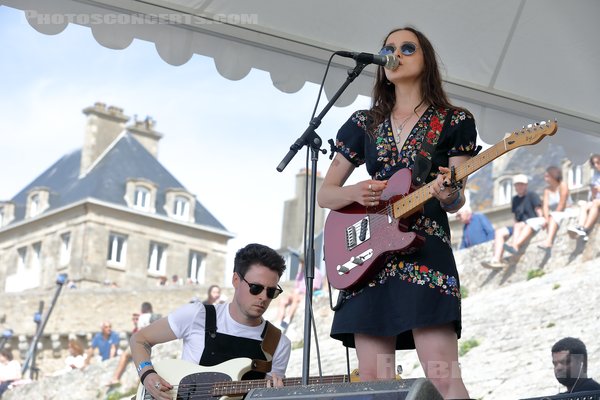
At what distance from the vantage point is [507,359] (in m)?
19.1

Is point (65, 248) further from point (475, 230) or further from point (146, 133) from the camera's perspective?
point (475, 230)

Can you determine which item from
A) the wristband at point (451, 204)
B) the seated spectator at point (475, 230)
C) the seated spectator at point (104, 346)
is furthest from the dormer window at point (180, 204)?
the wristband at point (451, 204)

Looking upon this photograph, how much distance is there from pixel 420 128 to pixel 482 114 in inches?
99.3

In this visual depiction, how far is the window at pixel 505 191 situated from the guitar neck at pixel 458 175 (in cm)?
4344

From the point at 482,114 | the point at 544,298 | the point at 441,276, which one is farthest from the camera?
the point at 544,298

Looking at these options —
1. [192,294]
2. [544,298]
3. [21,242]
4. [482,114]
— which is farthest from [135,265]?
[482,114]

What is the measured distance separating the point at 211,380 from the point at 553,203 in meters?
19.8

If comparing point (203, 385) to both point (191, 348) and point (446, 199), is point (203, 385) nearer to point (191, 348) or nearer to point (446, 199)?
point (191, 348)

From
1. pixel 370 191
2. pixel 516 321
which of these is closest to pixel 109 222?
pixel 516 321

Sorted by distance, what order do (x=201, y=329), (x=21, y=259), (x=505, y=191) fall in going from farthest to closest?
(x=21, y=259)
(x=505, y=191)
(x=201, y=329)

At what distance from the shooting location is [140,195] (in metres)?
62.3

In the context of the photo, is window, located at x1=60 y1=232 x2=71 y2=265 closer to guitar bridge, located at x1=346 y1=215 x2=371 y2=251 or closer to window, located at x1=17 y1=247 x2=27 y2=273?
window, located at x1=17 y1=247 x2=27 y2=273

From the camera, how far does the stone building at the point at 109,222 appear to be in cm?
5884

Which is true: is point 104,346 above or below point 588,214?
below
